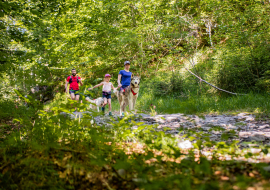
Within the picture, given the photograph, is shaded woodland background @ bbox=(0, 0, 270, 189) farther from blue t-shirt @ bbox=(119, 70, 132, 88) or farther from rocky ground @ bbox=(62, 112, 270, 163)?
blue t-shirt @ bbox=(119, 70, 132, 88)

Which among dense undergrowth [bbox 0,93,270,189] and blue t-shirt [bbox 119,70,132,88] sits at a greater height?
blue t-shirt [bbox 119,70,132,88]

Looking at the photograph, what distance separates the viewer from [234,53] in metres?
7.90

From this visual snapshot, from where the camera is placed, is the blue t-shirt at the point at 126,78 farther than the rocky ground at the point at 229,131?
Yes

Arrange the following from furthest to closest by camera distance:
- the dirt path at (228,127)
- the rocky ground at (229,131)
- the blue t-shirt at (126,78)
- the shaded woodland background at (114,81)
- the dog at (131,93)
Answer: the blue t-shirt at (126,78), the dog at (131,93), the dirt path at (228,127), the rocky ground at (229,131), the shaded woodland background at (114,81)

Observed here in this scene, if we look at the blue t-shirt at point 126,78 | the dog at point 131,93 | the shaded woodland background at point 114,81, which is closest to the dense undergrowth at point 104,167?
the shaded woodland background at point 114,81

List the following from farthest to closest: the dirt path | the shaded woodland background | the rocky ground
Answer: the dirt path, the rocky ground, the shaded woodland background

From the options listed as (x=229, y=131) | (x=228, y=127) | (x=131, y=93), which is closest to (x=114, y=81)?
(x=131, y=93)

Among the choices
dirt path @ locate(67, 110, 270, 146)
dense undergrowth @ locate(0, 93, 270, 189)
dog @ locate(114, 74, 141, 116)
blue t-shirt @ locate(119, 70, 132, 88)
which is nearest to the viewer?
dense undergrowth @ locate(0, 93, 270, 189)

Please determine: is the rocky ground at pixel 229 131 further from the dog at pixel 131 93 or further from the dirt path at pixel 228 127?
the dog at pixel 131 93

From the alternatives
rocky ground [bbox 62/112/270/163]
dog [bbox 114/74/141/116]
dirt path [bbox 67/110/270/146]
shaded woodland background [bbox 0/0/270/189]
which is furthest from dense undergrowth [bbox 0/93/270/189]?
dog [bbox 114/74/141/116]

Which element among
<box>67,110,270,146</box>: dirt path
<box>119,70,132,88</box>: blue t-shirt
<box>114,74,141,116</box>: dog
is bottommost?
<box>67,110,270,146</box>: dirt path

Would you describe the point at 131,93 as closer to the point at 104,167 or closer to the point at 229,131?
the point at 229,131

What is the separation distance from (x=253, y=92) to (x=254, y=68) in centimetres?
109

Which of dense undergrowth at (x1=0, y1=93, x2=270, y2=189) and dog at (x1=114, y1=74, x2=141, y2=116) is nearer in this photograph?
dense undergrowth at (x1=0, y1=93, x2=270, y2=189)
